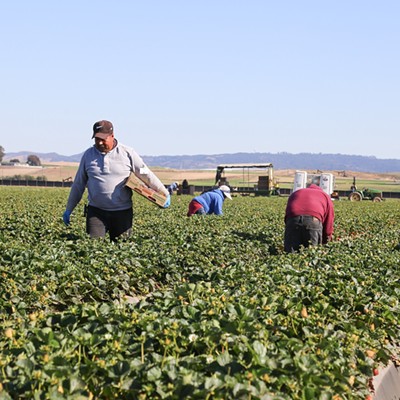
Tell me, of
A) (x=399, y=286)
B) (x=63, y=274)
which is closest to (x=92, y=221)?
(x=63, y=274)

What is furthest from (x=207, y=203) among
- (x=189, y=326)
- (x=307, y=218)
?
(x=189, y=326)

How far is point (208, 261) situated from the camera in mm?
8445

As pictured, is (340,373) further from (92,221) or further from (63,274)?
(92,221)

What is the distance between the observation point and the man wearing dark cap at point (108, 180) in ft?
26.8

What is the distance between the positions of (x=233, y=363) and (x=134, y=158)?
16.8ft

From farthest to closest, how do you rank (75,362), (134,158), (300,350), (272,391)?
Result: 1. (134,158)
2. (300,350)
3. (75,362)
4. (272,391)

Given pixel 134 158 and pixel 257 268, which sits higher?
pixel 134 158

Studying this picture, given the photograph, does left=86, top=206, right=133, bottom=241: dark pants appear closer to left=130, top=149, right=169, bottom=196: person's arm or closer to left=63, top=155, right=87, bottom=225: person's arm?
left=63, top=155, right=87, bottom=225: person's arm

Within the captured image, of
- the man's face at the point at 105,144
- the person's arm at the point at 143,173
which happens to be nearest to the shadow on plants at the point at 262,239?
the person's arm at the point at 143,173

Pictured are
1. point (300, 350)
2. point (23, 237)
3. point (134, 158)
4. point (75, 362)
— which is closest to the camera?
point (75, 362)

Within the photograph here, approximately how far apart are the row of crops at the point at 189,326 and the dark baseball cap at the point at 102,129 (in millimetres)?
1243

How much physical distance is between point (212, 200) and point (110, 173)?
6.38 metres

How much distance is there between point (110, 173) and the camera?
8.16 metres

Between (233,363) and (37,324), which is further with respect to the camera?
(37,324)
